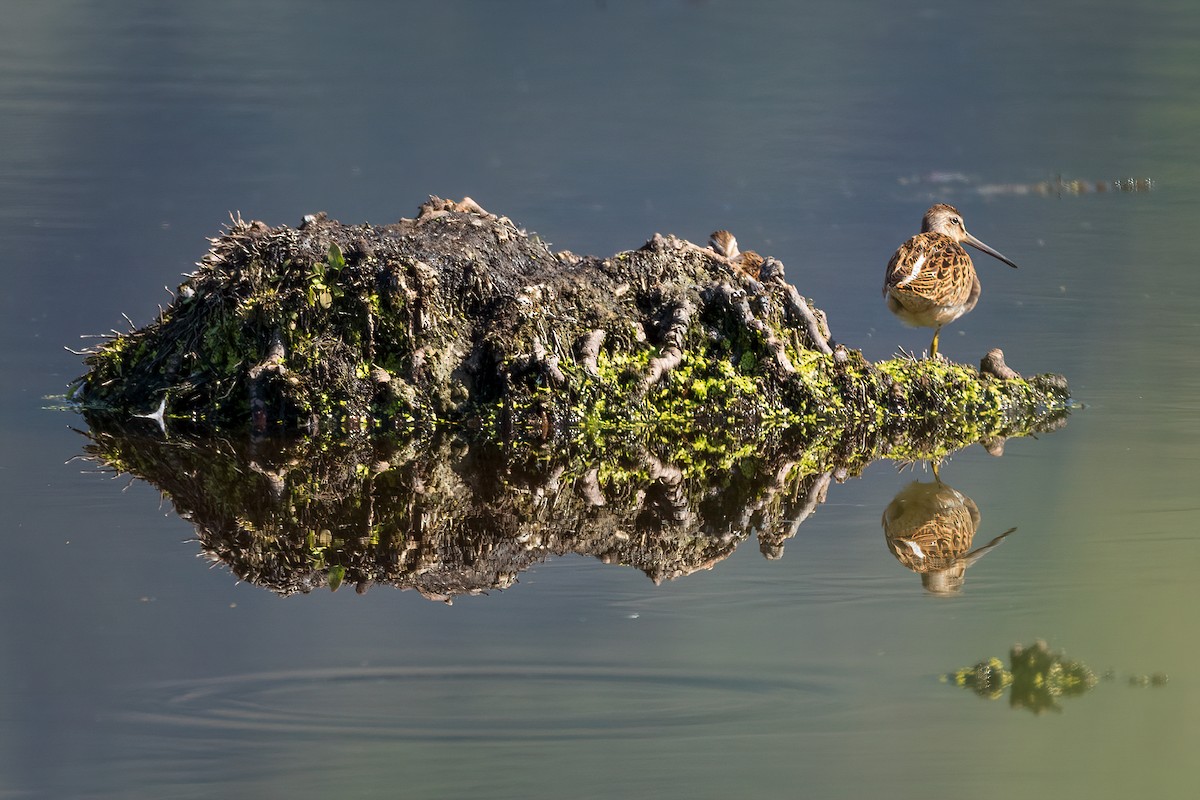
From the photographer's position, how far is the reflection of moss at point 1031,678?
20.0ft

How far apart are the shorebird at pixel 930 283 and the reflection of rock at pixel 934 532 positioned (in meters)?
2.13

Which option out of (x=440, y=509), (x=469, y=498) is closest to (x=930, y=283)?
(x=469, y=498)

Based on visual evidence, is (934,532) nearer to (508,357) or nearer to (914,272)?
(508,357)

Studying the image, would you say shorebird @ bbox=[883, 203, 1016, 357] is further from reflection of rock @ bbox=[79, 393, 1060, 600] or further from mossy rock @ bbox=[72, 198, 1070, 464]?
reflection of rock @ bbox=[79, 393, 1060, 600]

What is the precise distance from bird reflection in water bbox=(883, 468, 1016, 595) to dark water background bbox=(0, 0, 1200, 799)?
0.10 metres

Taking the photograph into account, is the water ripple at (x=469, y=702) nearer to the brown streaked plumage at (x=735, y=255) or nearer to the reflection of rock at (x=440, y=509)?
the reflection of rock at (x=440, y=509)

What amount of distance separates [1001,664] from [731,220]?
10825mm

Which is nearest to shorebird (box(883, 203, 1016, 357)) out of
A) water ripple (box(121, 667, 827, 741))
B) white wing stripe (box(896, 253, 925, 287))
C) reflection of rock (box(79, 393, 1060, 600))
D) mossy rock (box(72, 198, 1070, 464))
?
white wing stripe (box(896, 253, 925, 287))

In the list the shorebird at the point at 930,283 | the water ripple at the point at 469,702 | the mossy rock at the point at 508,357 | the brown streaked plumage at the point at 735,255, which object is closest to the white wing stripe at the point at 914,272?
the shorebird at the point at 930,283

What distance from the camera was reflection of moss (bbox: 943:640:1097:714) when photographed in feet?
20.0

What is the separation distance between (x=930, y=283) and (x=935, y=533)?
309cm

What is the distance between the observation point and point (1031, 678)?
20.5 ft

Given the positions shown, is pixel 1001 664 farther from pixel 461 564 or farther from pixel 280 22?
pixel 280 22

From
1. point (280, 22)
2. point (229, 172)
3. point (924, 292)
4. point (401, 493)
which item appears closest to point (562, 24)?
point (280, 22)
